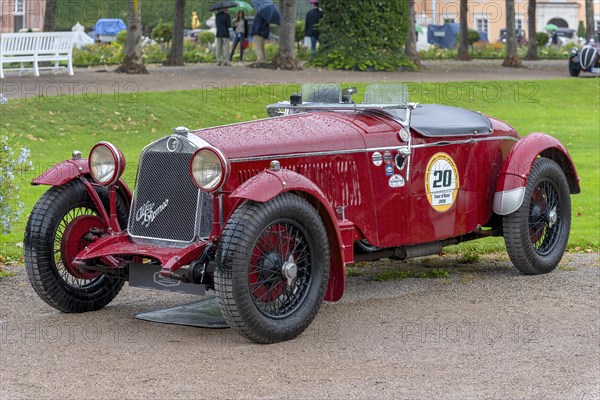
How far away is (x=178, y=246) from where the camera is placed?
701 centimetres

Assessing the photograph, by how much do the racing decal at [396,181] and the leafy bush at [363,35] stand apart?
810 inches

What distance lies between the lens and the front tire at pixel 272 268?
21.0ft

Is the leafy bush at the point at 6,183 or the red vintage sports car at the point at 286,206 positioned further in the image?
the leafy bush at the point at 6,183

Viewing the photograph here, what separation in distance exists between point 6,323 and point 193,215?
149cm

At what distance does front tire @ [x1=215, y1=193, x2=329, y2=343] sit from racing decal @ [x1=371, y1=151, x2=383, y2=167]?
0.96 metres

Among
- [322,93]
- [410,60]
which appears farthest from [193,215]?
[410,60]

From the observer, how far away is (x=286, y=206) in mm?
6660

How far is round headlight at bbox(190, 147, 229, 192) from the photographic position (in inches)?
261

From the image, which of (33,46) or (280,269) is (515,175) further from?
(33,46)

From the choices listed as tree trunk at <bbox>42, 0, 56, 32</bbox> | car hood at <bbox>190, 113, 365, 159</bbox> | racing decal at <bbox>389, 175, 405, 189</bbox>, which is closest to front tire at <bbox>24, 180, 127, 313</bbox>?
car hood at <bbox>190, 113, 365, 159</bbox>

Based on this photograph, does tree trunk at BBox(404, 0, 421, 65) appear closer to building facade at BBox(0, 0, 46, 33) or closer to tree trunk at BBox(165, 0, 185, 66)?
tree trunk at BBox(165, 0, 185, 66)

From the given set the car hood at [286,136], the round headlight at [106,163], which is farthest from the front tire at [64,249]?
the car hood at [286,136]

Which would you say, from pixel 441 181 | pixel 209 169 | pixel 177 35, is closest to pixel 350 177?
pixel 441 181

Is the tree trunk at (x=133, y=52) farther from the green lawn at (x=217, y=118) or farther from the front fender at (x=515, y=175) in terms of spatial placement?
the front fender at (x=515, y=175)
